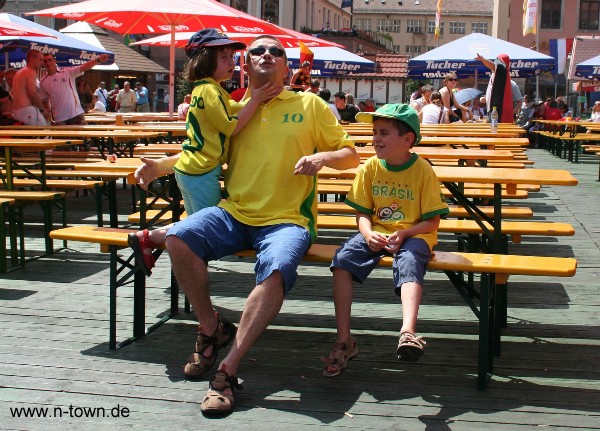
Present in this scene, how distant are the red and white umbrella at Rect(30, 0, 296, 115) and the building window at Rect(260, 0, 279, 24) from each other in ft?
167

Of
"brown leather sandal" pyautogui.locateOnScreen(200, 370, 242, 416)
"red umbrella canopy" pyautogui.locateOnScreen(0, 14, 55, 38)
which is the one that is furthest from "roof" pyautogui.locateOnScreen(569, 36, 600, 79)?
"brown leather sandal" pyautogui.locateOnScreen(200, 370, 242, 416)

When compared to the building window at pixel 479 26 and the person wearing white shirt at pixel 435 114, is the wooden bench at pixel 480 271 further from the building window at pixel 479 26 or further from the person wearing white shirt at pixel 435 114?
the building window at pixel 479 26

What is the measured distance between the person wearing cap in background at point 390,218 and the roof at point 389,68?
39.3 m

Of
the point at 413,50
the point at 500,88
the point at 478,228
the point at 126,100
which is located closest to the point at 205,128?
the point at 478,228

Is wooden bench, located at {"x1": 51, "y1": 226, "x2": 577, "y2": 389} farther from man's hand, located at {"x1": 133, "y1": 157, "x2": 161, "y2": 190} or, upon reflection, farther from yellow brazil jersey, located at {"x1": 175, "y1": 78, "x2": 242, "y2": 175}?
yellow brazil jersey, located at {"x1": 175, "y1": 78, "x2": 242, "y2": 175}

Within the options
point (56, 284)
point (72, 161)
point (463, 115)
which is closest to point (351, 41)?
point (463, 115)

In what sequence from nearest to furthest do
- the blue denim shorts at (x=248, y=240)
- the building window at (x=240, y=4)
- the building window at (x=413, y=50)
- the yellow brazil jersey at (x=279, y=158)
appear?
the blue denim shorts at (x=248, y=240)
the yellow brazil jersey at (x=279, y=158)
the building window at (x=240, y=4)
the building window at (x=413, y=50)

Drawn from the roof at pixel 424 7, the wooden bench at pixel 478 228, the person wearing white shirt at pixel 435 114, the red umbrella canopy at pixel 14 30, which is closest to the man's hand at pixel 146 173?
the wooden bench at pixel 478 228

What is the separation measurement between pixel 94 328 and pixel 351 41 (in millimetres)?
58008

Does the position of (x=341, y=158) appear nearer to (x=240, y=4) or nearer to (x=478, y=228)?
(x=478, y=228)

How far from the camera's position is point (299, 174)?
4.28 metres

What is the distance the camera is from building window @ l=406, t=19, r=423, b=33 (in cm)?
11181

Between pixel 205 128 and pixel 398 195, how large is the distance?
1024 millimetres

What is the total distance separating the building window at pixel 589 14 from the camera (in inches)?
2323
